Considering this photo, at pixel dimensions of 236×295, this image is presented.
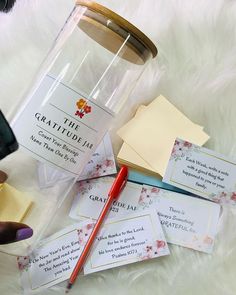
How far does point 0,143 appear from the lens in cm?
40

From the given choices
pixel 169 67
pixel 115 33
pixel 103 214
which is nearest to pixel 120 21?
pixel 115 33

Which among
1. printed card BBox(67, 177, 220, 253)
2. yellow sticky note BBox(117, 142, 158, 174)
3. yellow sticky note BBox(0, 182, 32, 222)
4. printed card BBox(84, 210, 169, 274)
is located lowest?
yellow sticky note BBox(0, 182, 32, 222)

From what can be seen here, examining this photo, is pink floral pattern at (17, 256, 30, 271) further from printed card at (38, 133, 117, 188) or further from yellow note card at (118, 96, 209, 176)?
yellow note card at (118, 96, 209, 176)

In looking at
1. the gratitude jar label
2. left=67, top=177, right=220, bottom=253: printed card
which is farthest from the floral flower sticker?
left=67, top=177, right=220, bottom=253: printed card

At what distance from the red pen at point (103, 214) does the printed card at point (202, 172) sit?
0.18ft

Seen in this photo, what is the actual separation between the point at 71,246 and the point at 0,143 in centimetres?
23

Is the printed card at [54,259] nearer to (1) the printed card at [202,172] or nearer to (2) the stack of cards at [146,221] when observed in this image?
(2) the stack of cards at [146,221]

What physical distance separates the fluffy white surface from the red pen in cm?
1

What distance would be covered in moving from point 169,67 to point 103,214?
22cm

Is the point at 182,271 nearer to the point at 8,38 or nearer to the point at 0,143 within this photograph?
the point at 0,143

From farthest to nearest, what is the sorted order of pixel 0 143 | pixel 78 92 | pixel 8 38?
pixel 8 38 → pixel 78 92 → pixel 0 143

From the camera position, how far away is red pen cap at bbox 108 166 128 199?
1.94 ft

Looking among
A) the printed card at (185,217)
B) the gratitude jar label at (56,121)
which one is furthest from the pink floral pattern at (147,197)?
the gratitude jar label at (56,121)

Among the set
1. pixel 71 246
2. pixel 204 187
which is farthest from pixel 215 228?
pixel 71 246
